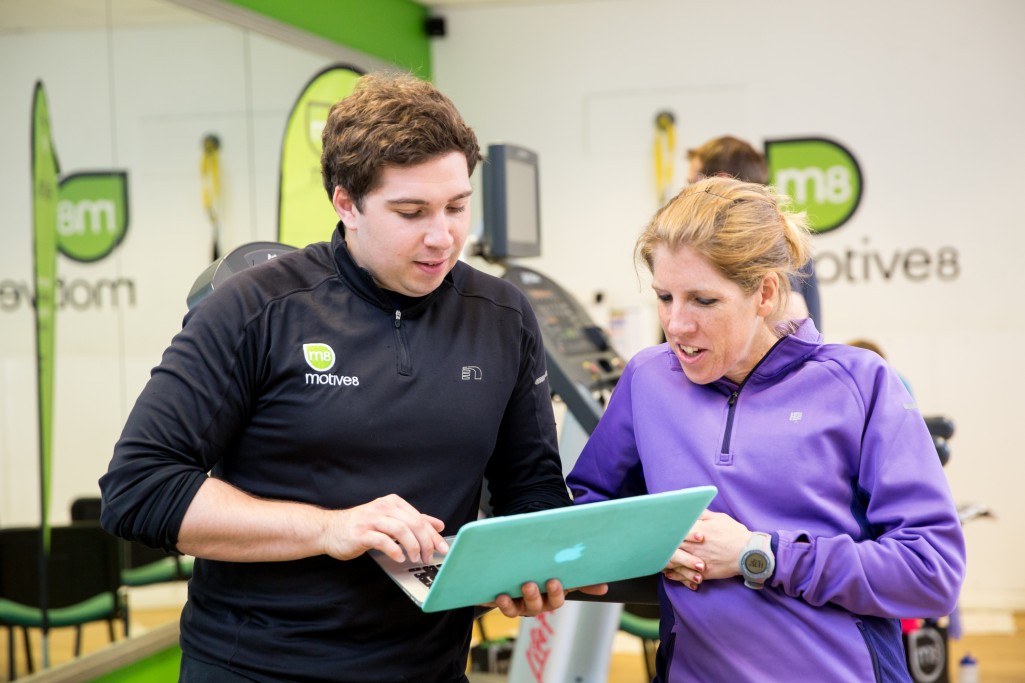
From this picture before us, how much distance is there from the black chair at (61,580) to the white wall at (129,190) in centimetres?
9

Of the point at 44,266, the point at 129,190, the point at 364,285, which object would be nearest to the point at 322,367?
the point at 364,285

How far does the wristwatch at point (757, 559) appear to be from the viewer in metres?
1.41

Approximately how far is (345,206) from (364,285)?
4.4 inches

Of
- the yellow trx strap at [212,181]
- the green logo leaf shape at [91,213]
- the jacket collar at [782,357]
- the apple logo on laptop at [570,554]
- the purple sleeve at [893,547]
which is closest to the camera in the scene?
the apple logo on laptop at [570,554]

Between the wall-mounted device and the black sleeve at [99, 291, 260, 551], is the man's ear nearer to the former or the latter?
the black sleeve at [99, 291, 260, 551]

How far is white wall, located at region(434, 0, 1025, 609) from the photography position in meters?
5.49

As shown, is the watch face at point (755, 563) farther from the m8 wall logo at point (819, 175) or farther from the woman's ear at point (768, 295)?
the m8 wall logo at point (819, 175)

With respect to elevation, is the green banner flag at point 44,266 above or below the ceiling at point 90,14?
below

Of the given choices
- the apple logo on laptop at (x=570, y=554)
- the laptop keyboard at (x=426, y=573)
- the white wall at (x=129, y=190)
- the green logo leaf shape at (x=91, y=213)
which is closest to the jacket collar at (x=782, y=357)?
the apple logo on laptop at (x=570, y=554)

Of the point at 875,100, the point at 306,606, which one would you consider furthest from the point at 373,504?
the point at 875,100

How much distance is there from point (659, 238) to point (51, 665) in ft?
8.75

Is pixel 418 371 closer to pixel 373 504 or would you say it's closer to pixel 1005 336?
pixel 373 504

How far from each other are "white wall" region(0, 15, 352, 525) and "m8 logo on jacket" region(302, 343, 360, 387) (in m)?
2.05

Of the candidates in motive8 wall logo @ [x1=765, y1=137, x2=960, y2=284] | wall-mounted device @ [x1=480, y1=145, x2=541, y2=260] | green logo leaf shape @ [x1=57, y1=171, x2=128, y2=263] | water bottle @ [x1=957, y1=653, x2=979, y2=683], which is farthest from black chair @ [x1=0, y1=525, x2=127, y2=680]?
motive8 wall logo @ [x1=765, y1=137, x2=960, y2=284]
